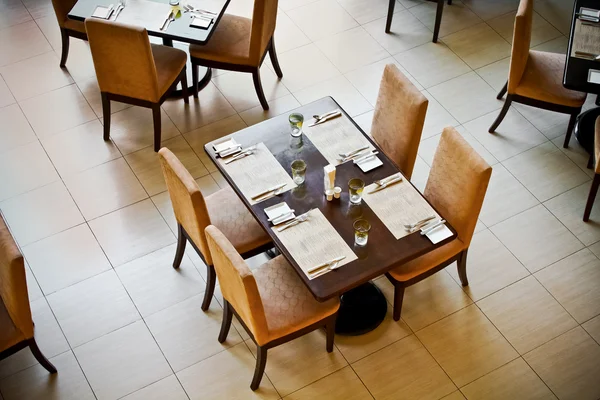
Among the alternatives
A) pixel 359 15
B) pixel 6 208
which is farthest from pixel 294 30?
pixel 6 208

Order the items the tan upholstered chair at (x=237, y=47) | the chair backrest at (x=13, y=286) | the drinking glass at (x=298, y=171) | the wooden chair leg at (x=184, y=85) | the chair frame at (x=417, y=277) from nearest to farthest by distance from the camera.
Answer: the chair backrest at (x=13, y=286)
the drinking glass at (x=298, y=171)
the chair frame at (x=417, y=277)
the tan upholstered chair at (x=237, y=47)
the wooden chair leg at (x=184, y=85)

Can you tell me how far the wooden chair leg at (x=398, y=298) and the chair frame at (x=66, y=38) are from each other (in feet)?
9.76

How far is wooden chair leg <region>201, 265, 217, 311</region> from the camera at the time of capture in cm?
414

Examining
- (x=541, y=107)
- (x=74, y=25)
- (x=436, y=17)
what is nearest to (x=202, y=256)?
(x=74, y=25)

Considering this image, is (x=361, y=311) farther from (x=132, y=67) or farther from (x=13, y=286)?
(x=132, y=67)

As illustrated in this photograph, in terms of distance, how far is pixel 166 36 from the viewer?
191 inches

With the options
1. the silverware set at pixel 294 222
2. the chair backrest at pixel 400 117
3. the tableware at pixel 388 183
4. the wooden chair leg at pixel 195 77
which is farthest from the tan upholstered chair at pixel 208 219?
the wooden chair leg at pixel 195 77

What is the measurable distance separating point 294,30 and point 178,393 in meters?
3.26

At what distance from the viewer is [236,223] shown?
4172 millimetres

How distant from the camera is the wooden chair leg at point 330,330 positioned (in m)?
3.91

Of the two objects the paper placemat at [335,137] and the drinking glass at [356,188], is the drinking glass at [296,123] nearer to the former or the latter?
the paper placemat at [335,137]

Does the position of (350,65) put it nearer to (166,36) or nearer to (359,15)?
(359,15)

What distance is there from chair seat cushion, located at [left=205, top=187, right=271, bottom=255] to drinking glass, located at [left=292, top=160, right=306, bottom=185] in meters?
0.37

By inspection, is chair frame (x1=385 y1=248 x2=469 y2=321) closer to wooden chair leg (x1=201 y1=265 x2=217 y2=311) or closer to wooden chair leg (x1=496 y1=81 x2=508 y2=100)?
wooden chair leg (x1=201 y1=265 x2=217 y2=311)
